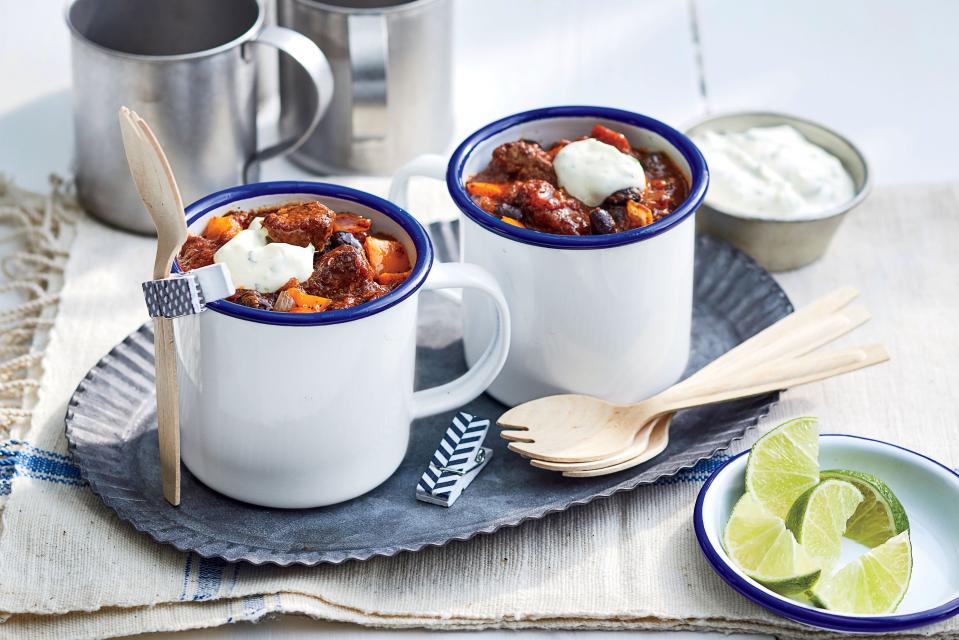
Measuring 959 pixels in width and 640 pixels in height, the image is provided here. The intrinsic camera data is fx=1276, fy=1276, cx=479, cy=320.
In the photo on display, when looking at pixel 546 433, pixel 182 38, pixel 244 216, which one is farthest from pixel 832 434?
pixel 182 38

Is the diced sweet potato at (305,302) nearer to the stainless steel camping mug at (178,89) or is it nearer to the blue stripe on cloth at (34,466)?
the blue stripe on cloth at (34,466)

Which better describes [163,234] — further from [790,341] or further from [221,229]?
[790,341]

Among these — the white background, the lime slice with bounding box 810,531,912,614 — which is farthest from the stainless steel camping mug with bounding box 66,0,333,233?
the lime slice with bounding box 810,531,912,614

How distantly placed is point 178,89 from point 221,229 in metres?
0.70

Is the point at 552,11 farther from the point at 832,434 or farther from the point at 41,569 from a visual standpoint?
the point at 41,569

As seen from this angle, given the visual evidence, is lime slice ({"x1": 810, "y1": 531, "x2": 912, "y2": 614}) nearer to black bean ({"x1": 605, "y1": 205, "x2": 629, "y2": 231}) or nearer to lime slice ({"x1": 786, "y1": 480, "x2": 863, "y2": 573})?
lime slice ({"x1": 786, "y1": 480, "x2": 863, "y2": 573})

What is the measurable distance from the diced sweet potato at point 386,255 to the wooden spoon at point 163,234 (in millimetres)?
279

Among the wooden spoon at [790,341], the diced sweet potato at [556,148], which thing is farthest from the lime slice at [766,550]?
the diced sweet potato at [556,148]

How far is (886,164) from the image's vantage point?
2844mm

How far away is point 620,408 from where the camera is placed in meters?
1.97

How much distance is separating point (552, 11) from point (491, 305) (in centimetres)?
166

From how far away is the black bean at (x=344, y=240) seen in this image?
178cm

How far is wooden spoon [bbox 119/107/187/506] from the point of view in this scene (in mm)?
1545

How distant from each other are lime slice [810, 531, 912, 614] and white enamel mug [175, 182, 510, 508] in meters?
0.58
